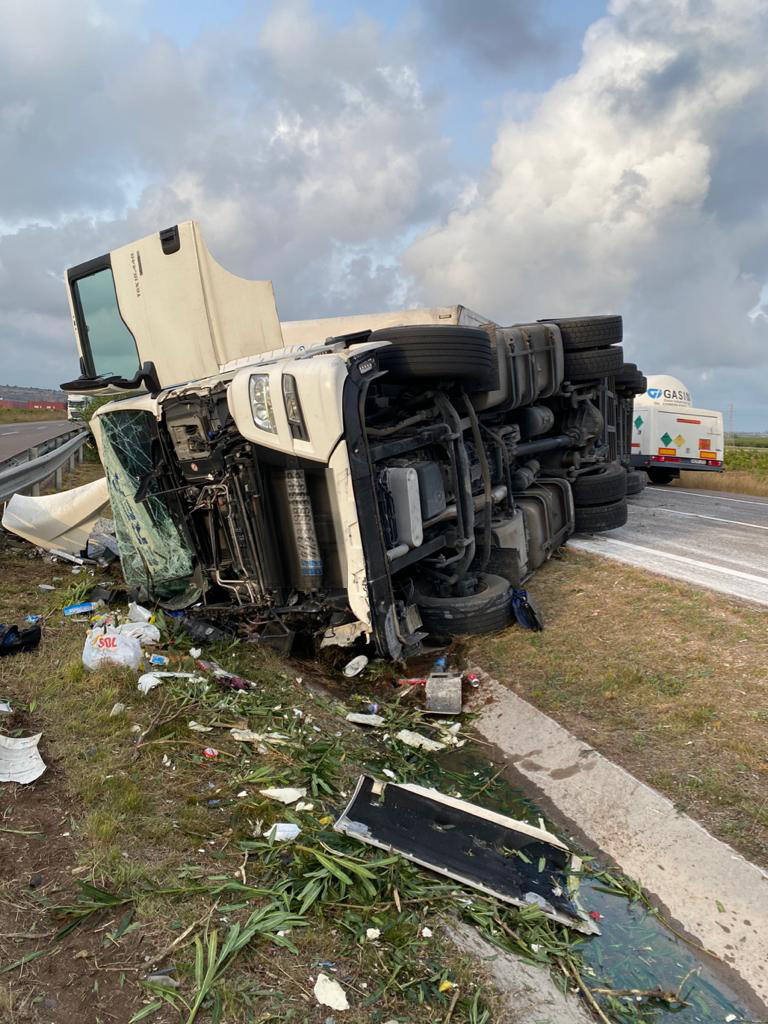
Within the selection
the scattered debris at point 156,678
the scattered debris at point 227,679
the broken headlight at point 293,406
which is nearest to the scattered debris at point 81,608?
the scattered debris at point 227,679

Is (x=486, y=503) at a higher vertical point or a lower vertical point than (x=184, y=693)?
higher

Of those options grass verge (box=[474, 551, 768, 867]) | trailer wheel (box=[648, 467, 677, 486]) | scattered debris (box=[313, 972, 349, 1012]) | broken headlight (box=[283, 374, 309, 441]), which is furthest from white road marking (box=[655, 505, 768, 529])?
scattered debris (box=[313, 972, 349, 1012])

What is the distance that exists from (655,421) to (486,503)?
12.2 metres

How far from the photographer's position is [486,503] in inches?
228

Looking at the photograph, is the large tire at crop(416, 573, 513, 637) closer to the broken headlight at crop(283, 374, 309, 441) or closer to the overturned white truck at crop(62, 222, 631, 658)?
the overturned white truck at crop(62, 222, 631, 658)

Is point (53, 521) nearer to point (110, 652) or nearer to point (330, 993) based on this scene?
point (110, 652)

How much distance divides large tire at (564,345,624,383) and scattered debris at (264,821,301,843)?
654 centimetres

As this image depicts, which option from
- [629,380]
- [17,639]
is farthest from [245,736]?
[629,380]

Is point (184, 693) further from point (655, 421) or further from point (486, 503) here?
point (655, 421)

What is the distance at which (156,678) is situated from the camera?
4211mm

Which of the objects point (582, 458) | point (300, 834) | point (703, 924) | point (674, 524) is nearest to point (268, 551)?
point (300, 834)

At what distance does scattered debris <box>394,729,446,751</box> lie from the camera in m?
4.08

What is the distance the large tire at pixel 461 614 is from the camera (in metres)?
5.36

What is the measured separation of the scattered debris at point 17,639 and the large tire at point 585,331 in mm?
6028
